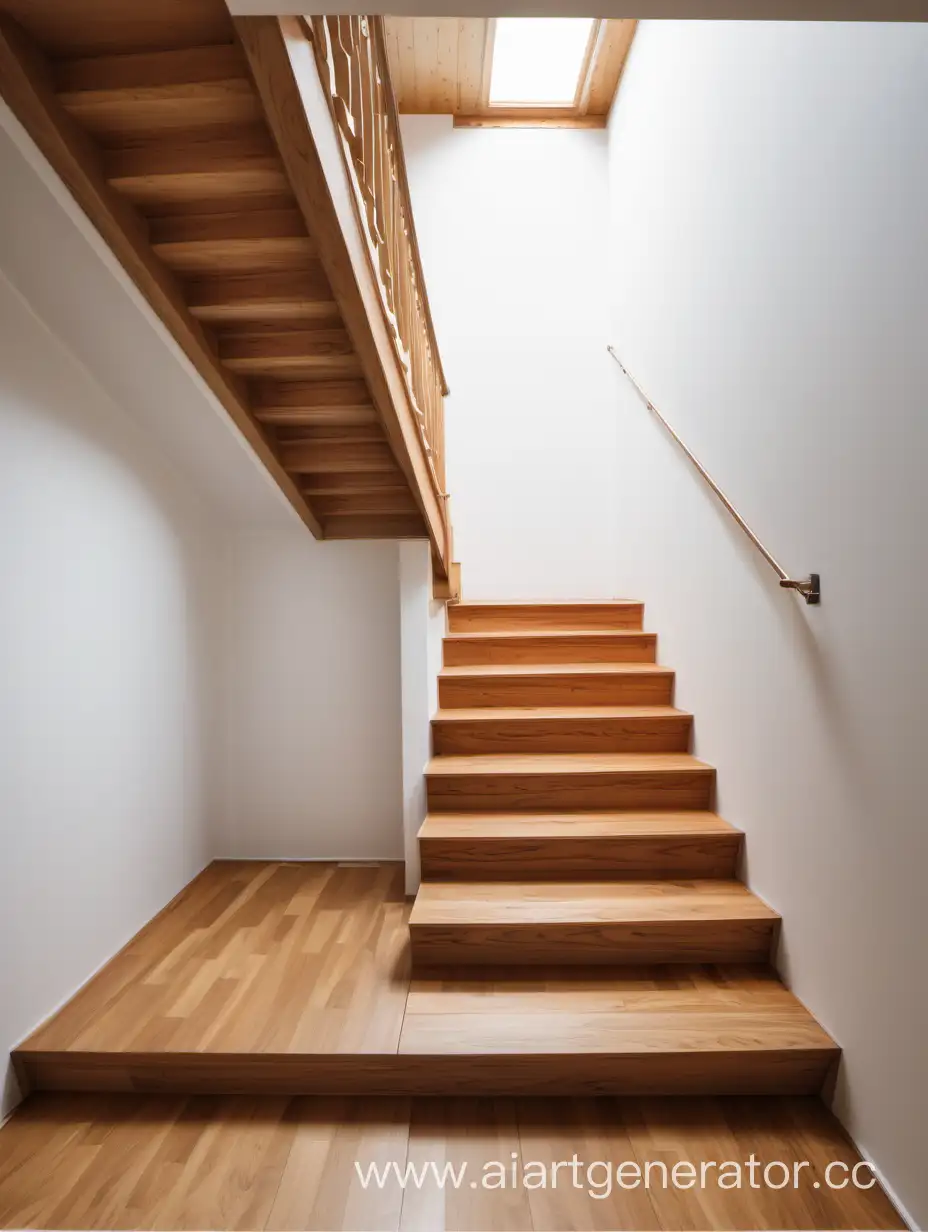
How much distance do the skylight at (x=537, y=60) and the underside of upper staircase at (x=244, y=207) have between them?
2745 mm

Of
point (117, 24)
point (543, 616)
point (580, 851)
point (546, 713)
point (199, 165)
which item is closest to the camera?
point (117, 24)

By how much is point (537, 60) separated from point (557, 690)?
13.1 feet

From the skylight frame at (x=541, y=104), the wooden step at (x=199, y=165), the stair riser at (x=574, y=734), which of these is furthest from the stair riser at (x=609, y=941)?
the skylight frame at (x=541, y=104)

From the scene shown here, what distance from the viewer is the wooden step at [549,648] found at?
3.99 m

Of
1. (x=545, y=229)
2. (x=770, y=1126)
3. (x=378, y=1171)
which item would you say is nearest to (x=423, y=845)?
(x=378, y=1171)

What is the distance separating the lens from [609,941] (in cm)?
250

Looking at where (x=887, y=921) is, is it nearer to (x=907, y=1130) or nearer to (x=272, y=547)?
(x=907, y=1130)

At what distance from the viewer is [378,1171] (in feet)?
6.12

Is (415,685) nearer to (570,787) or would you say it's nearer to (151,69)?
(570,787)

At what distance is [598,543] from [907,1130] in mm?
3887

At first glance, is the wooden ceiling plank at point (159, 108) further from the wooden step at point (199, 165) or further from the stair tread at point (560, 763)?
the stair tread at point (560, 763)

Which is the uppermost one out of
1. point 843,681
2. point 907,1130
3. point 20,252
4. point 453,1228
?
point 20,252

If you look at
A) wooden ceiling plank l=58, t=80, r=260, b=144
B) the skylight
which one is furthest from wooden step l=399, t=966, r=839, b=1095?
the skylight

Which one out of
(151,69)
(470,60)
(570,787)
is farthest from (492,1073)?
(470,60)
